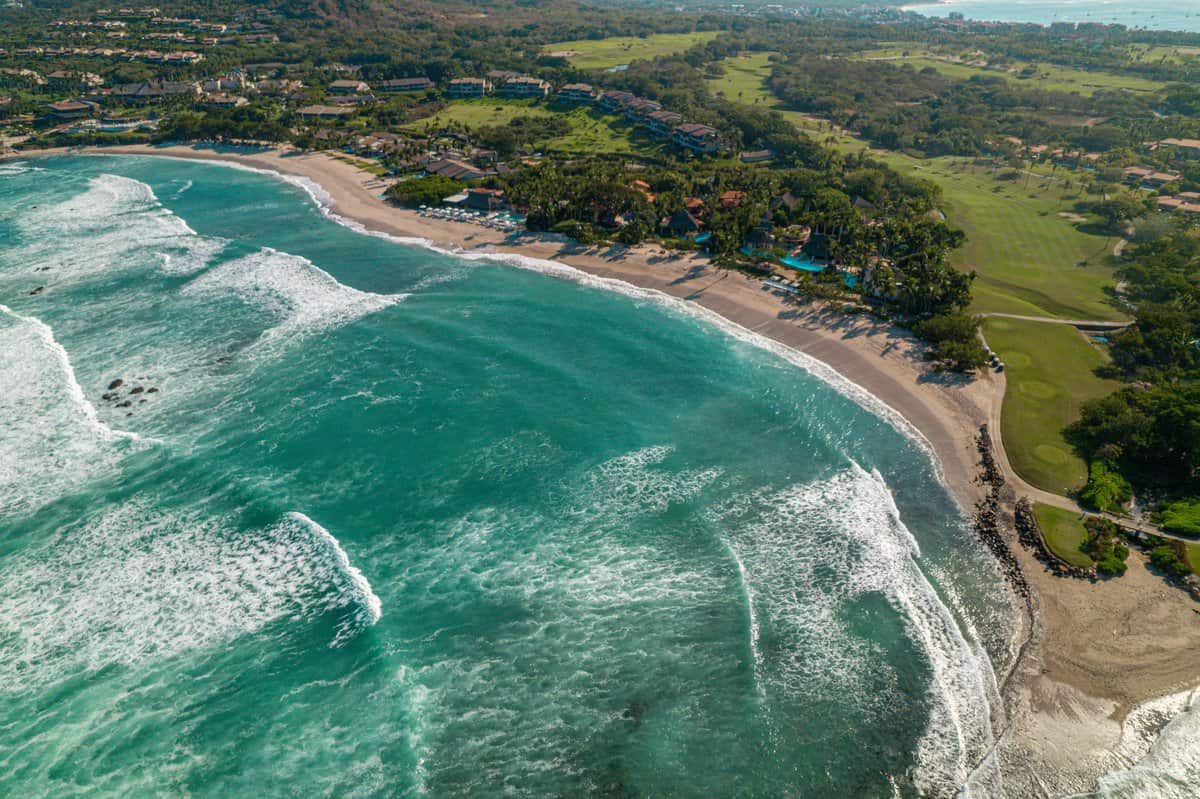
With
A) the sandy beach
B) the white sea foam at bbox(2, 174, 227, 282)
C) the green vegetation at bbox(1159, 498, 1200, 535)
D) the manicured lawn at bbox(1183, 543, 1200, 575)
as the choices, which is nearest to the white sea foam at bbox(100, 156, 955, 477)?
the sandy beach

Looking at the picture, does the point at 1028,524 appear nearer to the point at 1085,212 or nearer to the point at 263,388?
the point at 263,388

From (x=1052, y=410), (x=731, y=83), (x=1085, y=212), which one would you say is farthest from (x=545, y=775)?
(x=731, y=83)

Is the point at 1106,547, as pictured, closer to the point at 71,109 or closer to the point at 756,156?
the point at 756,156

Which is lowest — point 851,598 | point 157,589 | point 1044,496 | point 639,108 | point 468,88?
point 157,589

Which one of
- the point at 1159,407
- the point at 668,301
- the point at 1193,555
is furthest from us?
the point at 668,301

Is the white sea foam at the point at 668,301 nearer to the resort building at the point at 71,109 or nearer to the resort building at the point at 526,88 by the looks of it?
the resort building at the point at 526,88

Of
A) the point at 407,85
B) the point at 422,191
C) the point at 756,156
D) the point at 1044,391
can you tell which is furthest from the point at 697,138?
the point at 407,85

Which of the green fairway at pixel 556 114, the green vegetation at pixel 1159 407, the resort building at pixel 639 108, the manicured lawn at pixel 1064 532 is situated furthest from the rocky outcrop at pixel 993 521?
the resort building at pixel 639 108
